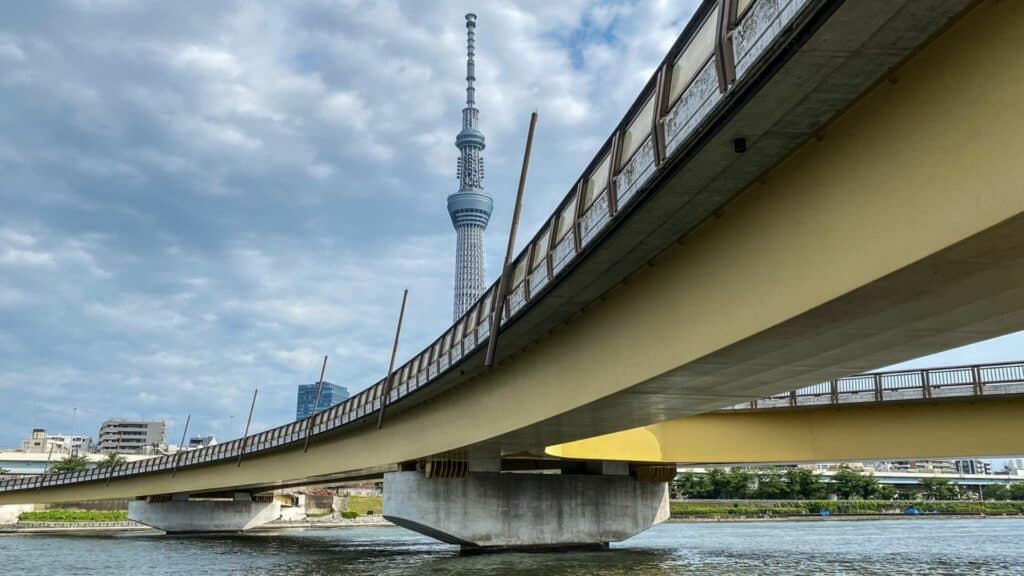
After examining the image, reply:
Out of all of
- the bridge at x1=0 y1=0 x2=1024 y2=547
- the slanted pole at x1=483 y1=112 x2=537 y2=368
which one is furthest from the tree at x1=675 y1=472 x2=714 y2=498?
the slanted pole at x1=483 y1=112 x2=537 y2=368

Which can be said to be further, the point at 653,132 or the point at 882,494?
the point at 882,494

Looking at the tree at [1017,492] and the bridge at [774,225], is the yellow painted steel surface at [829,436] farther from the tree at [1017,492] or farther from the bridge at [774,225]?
the tree at [1017,492]

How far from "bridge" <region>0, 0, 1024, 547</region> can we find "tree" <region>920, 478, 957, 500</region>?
157 meters

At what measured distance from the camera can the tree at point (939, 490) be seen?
158625 mm

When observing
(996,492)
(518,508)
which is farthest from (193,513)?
(996,492)

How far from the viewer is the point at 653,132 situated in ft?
43.1

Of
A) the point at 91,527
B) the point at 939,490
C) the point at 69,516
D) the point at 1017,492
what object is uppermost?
the point at 939,490

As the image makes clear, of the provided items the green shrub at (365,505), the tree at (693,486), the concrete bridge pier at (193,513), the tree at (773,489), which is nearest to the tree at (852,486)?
the tree at (773,489)

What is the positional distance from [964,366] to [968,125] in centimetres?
2741

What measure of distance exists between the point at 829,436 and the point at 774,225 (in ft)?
86.7

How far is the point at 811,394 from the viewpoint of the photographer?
118 ft

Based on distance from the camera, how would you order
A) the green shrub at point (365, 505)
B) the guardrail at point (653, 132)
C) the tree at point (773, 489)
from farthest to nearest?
the green shrub at point (365, 505) < the tree at point (773, 489) < the guardrail at point (653, 132)

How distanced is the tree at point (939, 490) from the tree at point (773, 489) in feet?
127

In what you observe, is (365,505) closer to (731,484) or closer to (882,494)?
(731,484)
